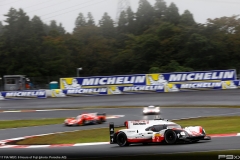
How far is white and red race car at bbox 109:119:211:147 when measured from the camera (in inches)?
467

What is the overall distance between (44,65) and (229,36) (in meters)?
29.4

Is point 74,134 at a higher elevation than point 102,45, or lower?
lower

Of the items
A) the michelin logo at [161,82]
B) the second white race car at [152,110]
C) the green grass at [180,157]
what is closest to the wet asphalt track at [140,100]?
the michelin logo at [161,82]

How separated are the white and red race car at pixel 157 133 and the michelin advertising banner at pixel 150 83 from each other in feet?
89.5

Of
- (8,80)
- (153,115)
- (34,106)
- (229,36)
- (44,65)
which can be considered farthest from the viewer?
(44,65)

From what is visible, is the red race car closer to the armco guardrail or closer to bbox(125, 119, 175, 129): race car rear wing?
bbox(125, 119, 175, 129): race car rear wing

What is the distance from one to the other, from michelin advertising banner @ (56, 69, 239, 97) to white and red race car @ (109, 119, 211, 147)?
1074 inches

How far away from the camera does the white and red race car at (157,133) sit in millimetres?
11867

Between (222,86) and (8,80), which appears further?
(8,80)

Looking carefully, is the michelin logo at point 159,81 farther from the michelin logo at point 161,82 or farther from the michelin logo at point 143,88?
the michelin logo at point 143,88

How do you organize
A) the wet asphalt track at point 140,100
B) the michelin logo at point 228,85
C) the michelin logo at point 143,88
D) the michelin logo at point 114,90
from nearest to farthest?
1. the wet asphalt track at point 140,100
2. the michelin logo at point 228,85
3. the michelin logo at point 143,88
4. the michelin logo at point 114,90

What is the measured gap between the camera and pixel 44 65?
211 ft

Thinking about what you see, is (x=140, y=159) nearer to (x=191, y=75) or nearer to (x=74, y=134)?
(x=74, y=134)

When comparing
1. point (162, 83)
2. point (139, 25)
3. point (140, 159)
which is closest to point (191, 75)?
point (162, 83)
